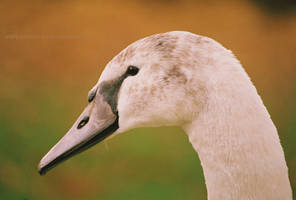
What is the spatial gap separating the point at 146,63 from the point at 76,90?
0.69 meters

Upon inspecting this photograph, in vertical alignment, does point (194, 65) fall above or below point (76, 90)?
above

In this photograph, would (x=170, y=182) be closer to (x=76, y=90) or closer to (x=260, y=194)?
(x=76, y=90)

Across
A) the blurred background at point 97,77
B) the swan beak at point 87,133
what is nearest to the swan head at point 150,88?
the swan beak at point 87,133

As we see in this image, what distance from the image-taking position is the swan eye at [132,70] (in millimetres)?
595

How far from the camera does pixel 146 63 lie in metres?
0.58

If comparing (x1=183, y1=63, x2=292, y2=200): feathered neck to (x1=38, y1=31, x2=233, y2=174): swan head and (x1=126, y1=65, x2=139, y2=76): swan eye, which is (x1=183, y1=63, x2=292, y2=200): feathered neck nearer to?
(x1=38, y1=31, x2=233, y2=174): swan head

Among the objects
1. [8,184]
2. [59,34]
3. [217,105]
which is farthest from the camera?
[8,184]

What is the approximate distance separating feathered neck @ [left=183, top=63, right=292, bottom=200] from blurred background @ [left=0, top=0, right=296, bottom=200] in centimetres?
69

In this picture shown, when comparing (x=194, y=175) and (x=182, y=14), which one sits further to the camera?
(x=194, y=175)

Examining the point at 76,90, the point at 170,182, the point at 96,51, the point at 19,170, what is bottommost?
the point at 170,182

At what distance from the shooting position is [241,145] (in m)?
0.51

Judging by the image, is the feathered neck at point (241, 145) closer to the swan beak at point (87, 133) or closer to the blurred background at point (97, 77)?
the swan beak at point (87, 133)

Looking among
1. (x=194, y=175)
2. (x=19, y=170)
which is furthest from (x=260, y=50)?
(x=19, y=170)

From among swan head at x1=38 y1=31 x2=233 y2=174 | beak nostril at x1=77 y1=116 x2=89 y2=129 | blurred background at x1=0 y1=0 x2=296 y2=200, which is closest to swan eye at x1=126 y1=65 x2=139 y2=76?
swan head at x1=38 y1=31 x2=233 y2=174
